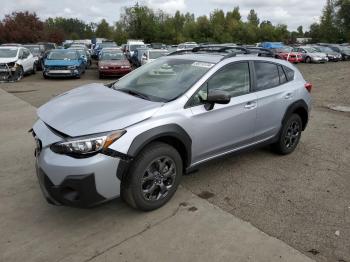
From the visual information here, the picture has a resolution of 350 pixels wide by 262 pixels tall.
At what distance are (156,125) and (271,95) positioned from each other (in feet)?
6.94

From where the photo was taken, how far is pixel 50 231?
3.38 metres

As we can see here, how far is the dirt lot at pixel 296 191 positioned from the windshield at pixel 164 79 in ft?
3.53

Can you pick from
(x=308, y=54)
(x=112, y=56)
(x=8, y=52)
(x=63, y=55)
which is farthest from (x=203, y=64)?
(x=308, y=54)

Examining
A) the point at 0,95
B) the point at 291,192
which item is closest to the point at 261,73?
the point at 291,192

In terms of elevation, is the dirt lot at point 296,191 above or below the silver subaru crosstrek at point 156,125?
below

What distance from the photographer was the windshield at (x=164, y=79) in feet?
13.1

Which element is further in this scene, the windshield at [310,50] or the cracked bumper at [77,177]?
the windshield at [310,50]

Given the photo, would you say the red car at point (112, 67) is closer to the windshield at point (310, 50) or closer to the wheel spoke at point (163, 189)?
the wheel spoke at point (163, 189)

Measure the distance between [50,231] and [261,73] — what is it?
3386 mm

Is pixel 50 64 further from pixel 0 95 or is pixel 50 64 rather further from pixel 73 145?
pixel 73 145

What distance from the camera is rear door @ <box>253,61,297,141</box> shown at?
4750 millimetres

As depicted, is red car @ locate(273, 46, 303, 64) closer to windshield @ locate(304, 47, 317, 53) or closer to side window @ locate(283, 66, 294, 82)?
windshield @ locate(304, 47, 317, 53)

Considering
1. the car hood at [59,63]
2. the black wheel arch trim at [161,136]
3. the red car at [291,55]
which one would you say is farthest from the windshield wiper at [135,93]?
the red car at [291,55]

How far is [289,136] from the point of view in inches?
216
